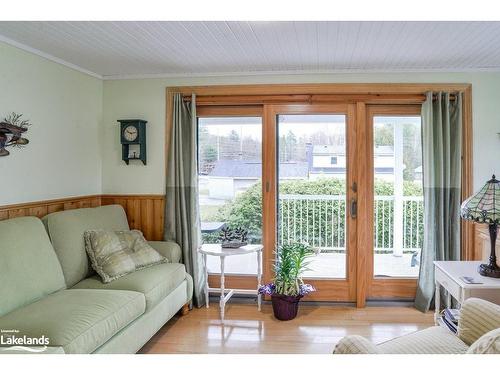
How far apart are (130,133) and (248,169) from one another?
4.06ft

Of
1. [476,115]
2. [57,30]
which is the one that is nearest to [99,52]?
[57,30]

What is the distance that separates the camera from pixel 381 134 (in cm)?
354

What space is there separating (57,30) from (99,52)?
0.49 metres

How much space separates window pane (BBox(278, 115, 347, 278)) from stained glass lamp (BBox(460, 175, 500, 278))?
134 cm

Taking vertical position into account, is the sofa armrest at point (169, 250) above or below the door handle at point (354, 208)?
below

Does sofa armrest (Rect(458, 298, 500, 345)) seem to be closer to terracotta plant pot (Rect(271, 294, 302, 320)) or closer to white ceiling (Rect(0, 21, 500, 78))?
terracotta plant pot (Rect(271, 294, 302, 320))

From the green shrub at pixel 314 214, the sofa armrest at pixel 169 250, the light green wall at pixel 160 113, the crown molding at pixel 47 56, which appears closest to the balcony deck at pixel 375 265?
the green shrub at pixel 314 214

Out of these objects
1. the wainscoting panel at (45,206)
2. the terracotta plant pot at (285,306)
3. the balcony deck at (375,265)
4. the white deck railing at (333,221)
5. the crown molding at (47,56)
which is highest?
the crown molding at (47,56)

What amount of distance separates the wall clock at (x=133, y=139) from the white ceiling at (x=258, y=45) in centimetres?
52

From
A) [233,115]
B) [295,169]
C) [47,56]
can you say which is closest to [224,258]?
[295,169]

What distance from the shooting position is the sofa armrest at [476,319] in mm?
1758

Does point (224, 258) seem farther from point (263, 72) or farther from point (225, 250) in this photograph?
point (263, 72)

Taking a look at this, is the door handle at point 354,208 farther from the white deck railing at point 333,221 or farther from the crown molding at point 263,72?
the crown molding at point 263,72

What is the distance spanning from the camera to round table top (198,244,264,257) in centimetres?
319
